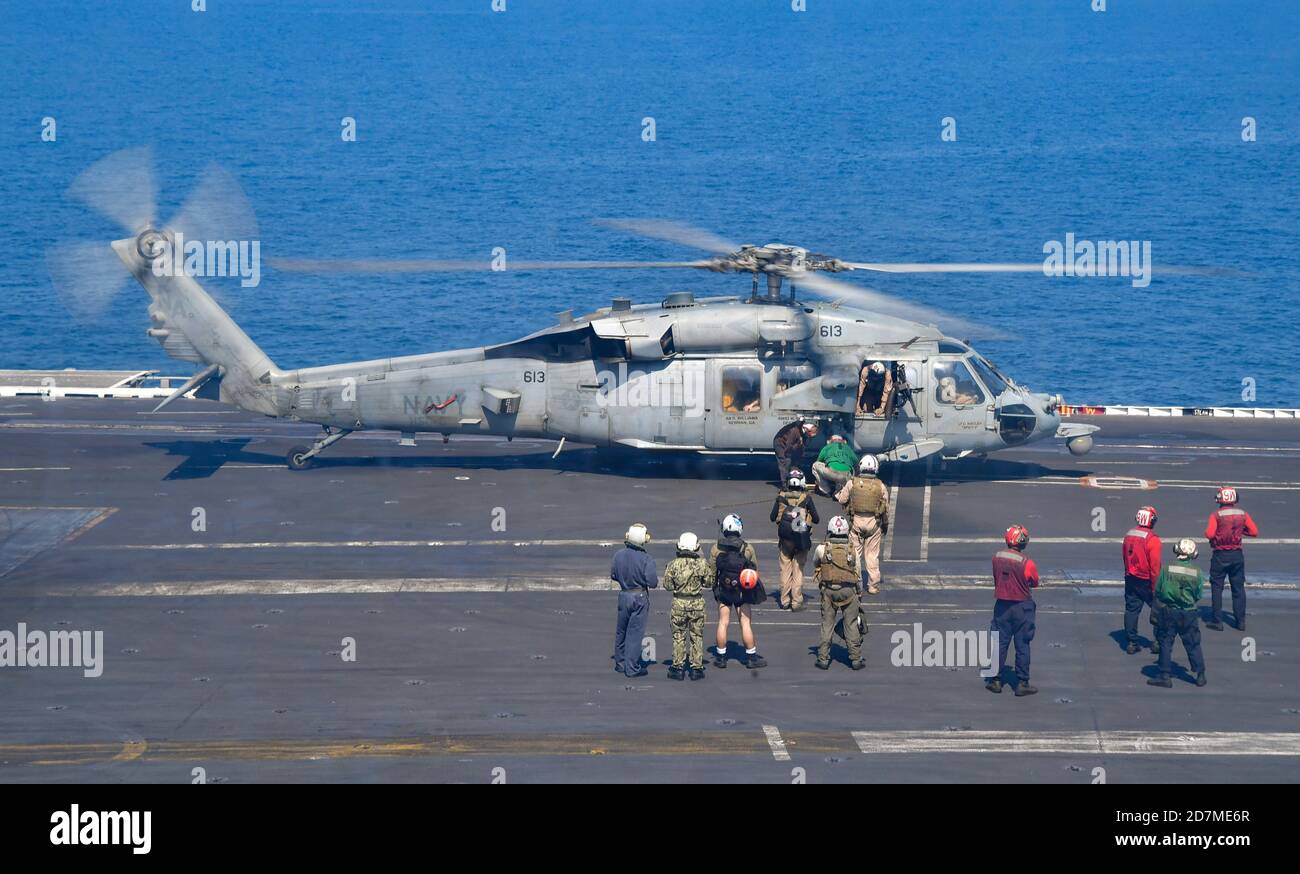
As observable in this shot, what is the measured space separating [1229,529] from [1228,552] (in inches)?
13.2

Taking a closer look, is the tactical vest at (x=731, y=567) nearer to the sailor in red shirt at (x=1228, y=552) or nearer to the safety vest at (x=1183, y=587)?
the safety vest at (x=1183, y=587)

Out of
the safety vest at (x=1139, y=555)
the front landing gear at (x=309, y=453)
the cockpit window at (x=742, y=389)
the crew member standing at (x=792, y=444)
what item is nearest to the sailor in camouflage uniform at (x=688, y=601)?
the safety vest at (x=1139, y=555)

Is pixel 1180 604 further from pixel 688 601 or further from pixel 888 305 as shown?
pixel 888 305

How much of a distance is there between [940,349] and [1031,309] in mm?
51165

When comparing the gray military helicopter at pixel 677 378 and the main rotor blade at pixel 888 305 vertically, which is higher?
the main rotor blade at pixel 888 305

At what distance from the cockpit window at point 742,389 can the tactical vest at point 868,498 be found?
25.4 ft

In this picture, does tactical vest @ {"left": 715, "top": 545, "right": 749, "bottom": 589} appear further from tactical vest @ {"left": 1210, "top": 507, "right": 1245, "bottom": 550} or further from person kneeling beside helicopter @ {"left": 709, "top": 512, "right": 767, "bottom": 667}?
tactical vest @ {"left": 1210, "top": 507, "right": 1245, "bottom": 550}

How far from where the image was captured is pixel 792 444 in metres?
30.0

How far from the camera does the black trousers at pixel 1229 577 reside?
21.7 m

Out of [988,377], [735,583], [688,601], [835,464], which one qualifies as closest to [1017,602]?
[735,583]

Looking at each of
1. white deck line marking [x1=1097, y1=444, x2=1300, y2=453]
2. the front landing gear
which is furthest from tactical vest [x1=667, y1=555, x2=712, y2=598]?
white deck line marking [x1=1097, y1=444, x2=1300, y2=453]

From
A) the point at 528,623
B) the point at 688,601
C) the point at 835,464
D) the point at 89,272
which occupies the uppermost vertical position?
the point at 89,272

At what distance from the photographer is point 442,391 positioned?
31.5 meters

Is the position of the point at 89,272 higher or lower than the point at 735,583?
higher
